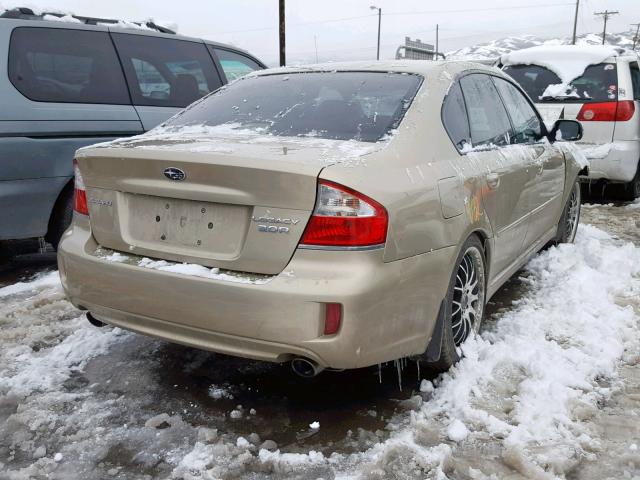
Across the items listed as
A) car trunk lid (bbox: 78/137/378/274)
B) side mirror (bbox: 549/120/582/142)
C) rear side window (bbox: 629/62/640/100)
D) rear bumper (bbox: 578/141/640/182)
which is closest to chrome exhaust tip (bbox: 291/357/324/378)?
car trunk lid (bbox: 78/137/378/274)

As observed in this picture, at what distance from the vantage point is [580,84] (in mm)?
6918

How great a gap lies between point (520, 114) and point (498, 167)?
3.36 ft

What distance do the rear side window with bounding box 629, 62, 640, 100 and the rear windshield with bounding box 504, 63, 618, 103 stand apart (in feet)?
1.55

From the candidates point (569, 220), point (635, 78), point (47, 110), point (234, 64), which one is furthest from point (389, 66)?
point (635, 78)

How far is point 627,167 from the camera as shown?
22.1 feet

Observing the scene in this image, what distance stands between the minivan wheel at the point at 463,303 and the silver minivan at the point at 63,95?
9.49 ft

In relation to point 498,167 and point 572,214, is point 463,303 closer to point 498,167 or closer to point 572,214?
point 498,167

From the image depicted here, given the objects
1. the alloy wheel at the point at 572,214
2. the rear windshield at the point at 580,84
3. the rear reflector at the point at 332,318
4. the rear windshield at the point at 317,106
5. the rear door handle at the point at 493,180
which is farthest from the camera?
the rear windshield at the point at 580,84

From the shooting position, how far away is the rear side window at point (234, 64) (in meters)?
5.73

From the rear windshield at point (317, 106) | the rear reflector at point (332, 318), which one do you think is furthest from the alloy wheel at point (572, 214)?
the rear reflector at point (332, 318)

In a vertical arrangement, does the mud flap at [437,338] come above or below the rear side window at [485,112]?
below

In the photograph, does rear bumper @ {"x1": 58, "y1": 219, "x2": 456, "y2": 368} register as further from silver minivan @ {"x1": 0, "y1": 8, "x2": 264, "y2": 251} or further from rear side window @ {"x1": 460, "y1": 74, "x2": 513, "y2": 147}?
silver minivan @ {"x1": 0, "y1": 8, "x2": 264, "y2": 251}

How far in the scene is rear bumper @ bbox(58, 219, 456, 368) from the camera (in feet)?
7.20

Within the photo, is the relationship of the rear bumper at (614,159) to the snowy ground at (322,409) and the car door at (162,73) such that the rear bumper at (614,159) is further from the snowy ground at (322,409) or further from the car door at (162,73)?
the car door at (162,73)
